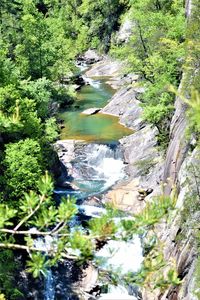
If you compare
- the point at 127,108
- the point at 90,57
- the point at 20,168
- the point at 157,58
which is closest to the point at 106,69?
the point at 90,57

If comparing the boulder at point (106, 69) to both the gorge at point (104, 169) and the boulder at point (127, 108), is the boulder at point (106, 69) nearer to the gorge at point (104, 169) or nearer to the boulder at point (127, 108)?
the gorge at point (104, 169)

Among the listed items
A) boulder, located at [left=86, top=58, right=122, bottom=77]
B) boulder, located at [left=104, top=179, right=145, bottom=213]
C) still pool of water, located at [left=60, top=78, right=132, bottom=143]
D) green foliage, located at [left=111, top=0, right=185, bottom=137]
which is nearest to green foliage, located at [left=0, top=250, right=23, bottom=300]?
boulder, located at [left=104, top=179, right=145, bottom=213]

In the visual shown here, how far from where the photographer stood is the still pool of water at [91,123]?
1369 inches

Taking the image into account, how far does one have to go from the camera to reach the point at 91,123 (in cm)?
3794

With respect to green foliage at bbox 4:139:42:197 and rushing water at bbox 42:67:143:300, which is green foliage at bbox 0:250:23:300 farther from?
green foliage at bbox 4:139:42:197

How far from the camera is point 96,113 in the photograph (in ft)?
134

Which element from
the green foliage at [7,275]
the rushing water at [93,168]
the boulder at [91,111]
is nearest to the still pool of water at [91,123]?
the rushing water at [93,168]

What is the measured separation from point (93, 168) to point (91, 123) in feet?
27.8

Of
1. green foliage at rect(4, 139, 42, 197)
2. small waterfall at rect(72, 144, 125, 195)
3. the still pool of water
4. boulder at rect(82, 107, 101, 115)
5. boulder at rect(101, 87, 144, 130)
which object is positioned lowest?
small waterfall at rect(72, 144, 125, 195)

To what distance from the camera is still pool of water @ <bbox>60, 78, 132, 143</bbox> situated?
3478cm

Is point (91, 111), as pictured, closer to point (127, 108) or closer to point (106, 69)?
point (127, 108)

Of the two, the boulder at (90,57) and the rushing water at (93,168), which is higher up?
the boulder at (90,57)

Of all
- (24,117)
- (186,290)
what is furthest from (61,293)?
(24,117)

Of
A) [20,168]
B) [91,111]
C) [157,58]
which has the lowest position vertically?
[91,111]
